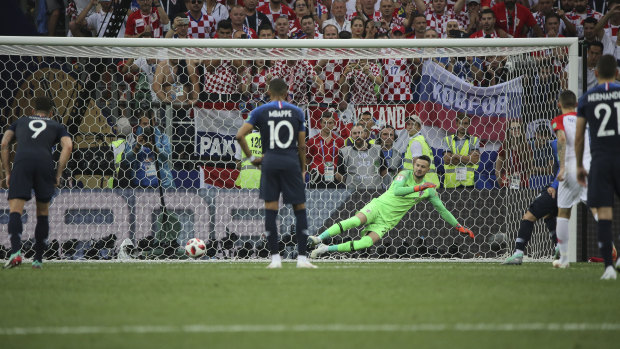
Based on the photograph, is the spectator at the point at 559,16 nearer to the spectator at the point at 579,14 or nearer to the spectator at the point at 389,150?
the spectator at the point at 579,14

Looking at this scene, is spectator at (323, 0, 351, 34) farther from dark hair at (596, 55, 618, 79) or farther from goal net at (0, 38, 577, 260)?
dark hair at (596, 55, 618, 79)

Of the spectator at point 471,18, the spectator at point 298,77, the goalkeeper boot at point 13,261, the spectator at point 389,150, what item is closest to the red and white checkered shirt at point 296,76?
the spectator at point 298,77

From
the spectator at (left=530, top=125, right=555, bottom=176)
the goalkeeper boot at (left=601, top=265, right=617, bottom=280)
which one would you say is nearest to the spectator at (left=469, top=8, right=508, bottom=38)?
the spectator at (left=530, top=125, right=555, bottom=176)

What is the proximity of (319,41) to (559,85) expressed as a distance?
3578mm

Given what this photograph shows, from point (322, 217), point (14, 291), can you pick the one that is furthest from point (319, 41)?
point (14, 291)

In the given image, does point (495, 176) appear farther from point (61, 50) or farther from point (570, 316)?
point (570, 316)

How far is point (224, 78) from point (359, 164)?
2.58 m

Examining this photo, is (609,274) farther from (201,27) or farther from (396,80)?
(201,27)

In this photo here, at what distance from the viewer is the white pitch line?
472 cm

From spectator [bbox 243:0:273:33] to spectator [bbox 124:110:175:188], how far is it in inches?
122

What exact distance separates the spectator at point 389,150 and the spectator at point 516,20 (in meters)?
3.73

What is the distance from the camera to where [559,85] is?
11.8 meters

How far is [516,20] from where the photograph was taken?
15047 mm

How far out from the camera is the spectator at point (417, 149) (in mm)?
12703
